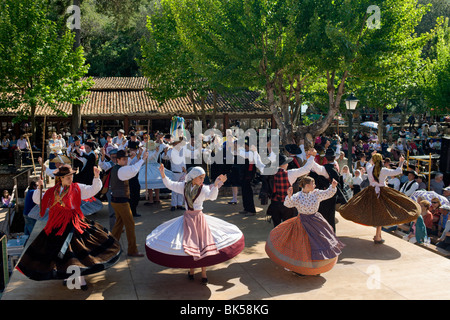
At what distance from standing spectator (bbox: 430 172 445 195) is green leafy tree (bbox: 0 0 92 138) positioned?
54.5 ft

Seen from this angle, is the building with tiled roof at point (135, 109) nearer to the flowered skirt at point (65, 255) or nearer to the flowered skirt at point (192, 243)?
the flowered skirt at point (192, 243)

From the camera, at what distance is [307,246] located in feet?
21.6

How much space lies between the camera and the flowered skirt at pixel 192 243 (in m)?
6.17

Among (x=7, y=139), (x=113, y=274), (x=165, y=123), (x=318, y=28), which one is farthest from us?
(x=165, y=123)

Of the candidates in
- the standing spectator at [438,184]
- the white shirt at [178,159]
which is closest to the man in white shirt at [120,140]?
the white shirt at [178,159]

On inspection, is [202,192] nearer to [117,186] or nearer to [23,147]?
[117,186]

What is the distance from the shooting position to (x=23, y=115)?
74.5 feet

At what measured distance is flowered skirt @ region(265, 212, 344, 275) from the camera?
6547 millimetres

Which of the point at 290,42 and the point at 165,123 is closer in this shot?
the point at 290,42

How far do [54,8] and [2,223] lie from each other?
14.6 meters

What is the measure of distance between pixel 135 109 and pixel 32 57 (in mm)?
7824

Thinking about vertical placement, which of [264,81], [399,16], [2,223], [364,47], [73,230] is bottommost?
[2,223]

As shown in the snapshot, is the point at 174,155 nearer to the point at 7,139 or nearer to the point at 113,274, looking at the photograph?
the point at 113,274

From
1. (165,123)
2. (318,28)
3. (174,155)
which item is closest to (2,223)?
(174,155)
